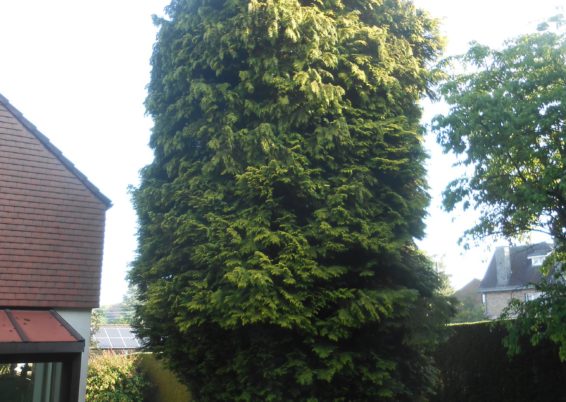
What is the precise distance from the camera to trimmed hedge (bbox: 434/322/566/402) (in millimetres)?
10273

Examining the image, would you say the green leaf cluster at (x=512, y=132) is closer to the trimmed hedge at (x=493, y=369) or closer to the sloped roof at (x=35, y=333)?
the trimmed hedge at (x=493, y=369)

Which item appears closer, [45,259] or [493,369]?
[45,259]

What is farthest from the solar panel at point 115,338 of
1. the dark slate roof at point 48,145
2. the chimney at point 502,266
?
the chimney at point 502,266

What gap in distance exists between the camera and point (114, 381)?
55.8 ft

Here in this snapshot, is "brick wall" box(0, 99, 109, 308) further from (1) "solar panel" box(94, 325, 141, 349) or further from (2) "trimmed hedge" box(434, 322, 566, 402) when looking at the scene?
(1) "solar panel" box(94, 325, 141, 349)

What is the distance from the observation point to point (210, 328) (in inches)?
375

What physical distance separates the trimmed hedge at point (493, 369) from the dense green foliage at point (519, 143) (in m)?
1.60

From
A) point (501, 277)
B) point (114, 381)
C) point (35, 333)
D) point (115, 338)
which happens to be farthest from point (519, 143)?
point (501, 277)

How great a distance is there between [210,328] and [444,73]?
6.27 meters

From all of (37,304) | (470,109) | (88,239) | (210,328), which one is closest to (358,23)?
(470,109)

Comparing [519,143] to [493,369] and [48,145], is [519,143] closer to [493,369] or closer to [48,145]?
[493,369]

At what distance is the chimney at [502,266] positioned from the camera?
35.1 metres

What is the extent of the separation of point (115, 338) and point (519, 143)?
28379 mm

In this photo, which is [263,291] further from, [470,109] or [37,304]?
[37,304]
